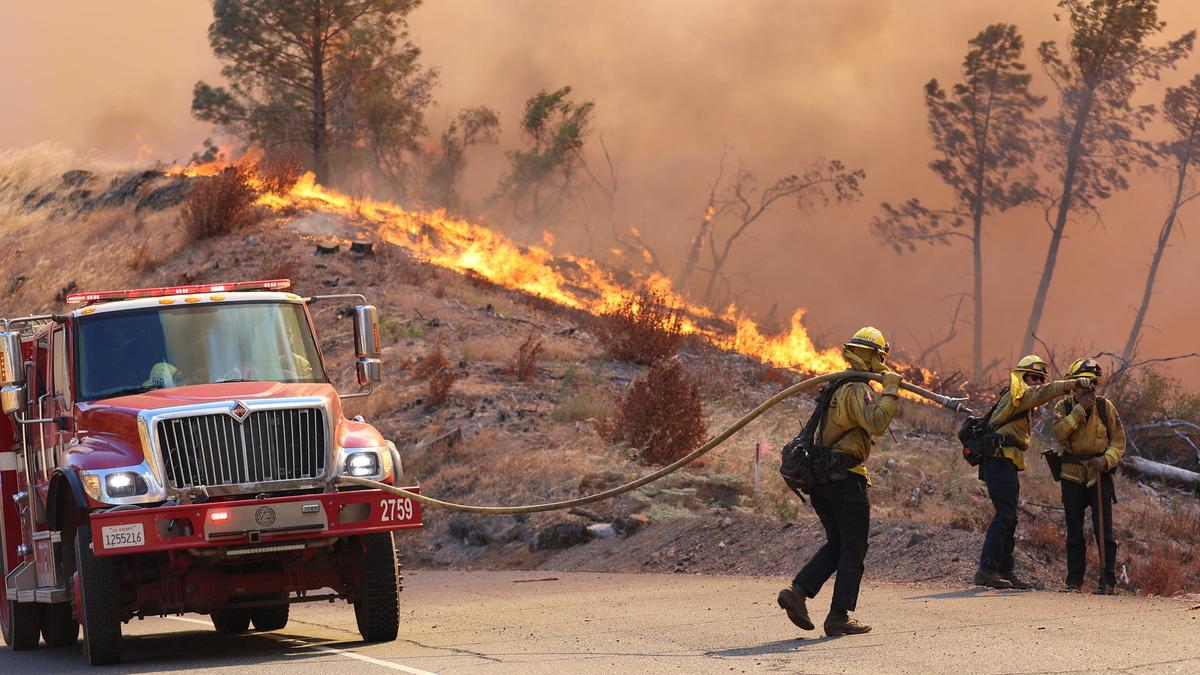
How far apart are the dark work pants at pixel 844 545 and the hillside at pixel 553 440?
13.9 feet

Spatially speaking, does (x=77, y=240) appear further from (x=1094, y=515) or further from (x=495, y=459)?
(x=1094, y=515)

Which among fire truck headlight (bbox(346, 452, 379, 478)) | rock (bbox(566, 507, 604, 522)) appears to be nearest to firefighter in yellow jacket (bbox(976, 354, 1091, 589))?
fire truck headlight (bbox(346, 452, 379, 478))

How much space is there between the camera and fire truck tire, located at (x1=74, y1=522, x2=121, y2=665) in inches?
398

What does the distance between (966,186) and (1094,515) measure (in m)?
43.5

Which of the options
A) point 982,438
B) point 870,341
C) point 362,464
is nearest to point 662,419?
point 982,438

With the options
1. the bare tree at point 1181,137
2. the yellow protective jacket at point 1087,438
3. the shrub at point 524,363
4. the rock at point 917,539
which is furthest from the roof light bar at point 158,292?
the bare tree at point 1181,137

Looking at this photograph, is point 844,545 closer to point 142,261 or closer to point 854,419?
point 854,419

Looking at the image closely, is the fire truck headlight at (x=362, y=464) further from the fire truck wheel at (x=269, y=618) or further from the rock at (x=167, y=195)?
the rock at (x=167, y=195)

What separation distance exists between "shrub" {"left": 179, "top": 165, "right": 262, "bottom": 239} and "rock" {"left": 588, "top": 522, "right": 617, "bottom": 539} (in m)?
20.8

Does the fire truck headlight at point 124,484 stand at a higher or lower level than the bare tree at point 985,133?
lower

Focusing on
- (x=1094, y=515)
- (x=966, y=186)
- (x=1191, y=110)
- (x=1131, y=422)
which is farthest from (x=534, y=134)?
(x=1094, y=515)

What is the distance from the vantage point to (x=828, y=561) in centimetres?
1016

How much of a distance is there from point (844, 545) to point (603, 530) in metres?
9.49

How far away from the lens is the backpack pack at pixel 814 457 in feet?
32.6
